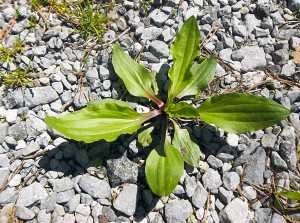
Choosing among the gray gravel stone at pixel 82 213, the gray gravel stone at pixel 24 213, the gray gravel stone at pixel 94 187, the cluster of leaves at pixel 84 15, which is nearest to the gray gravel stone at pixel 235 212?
the gray gravel stone at pixel 94 187

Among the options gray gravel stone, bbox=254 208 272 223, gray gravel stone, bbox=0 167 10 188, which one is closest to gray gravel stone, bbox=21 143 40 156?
gray gravel stone, bbox=0 167 10 188

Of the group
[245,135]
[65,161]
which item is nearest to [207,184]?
[245,135]

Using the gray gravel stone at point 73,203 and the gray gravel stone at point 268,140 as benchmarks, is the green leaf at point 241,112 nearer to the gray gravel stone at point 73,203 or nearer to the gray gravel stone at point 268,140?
the gray gravel stone at point 268,140

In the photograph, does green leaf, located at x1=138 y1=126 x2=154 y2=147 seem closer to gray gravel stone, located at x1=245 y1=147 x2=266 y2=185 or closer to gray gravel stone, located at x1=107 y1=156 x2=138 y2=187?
gray gravel stone, located at x1=107 y1=156 x2=138 y2=187

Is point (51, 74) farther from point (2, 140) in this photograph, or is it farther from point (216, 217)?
point (216, 217)

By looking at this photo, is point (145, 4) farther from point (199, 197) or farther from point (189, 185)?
point (199, 197)

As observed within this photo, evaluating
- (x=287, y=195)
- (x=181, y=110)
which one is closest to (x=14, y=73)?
(x=181, y=110)

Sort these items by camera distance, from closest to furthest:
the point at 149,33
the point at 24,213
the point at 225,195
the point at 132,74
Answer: the point at 24,213 → the point at 225,195 → the point at 132,74 → the point at 149,33
